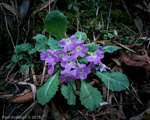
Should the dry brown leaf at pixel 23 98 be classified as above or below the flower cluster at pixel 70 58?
below

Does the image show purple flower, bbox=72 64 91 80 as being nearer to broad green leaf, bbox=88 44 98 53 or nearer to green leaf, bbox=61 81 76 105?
green leaf, bbox=61 81 76 105

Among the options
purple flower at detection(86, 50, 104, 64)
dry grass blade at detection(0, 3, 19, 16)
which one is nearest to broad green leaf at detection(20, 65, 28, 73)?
dry grass blade at detection(0, 3, 19, 16)

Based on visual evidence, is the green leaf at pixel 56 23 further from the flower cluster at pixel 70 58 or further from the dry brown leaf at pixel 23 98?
the dry brown leaf at pixel 23 98

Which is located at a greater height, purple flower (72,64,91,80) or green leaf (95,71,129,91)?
purple flower (72,64,91,80)

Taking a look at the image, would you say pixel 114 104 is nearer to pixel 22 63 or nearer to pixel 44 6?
pixel 22 63

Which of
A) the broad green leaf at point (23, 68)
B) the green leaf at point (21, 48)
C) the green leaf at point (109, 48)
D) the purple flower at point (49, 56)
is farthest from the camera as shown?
the green leaf at point (21, 48)

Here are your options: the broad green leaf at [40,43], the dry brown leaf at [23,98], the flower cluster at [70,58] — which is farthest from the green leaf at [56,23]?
the dry brown leaf at [23,98]
